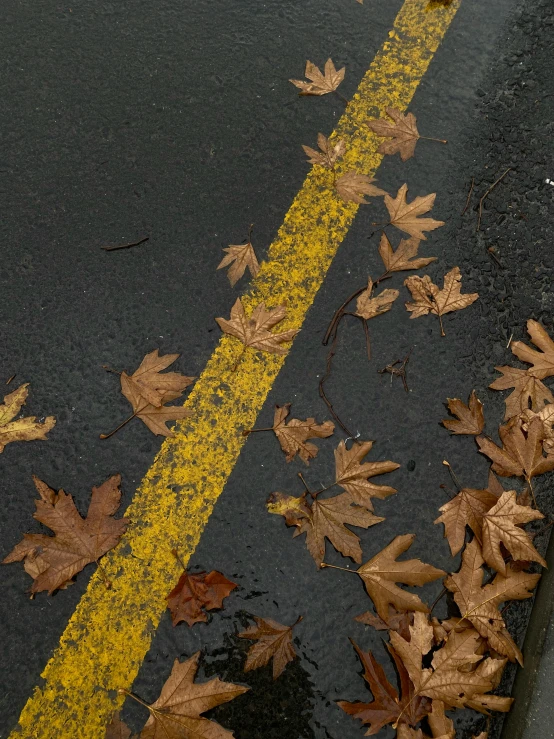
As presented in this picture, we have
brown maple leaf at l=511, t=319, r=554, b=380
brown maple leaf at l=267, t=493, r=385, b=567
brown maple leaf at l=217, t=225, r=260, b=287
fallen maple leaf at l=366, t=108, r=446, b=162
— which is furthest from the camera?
fallen maple leaf at l=366, t=108, r=446, b=162

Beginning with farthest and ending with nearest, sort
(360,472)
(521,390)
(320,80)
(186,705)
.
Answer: (320,80)
(521,390)
(360,472)
(186,705)

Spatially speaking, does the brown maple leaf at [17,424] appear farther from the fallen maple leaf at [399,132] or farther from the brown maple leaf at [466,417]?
the fallen maple leaf at [399,132]

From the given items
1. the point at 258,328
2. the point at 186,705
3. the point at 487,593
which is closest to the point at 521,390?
the point at 487,593

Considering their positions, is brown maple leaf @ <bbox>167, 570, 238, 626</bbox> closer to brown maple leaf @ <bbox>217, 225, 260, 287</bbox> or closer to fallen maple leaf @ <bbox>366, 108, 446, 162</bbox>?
brown maple leaf @ <bbox>217, 225, 260, 287</bbox>

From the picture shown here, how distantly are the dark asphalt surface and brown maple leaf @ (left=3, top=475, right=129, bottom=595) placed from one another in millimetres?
51

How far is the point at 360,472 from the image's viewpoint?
2.09 m

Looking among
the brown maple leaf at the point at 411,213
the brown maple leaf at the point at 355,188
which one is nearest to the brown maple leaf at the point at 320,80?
the brown maple leaf at the point at 355,188

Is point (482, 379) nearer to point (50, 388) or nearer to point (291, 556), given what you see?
point (291, 556)

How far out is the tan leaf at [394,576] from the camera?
1935 millimetres

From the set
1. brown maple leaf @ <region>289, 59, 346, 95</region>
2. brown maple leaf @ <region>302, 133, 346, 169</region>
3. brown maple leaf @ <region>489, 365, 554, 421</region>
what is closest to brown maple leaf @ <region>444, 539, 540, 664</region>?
brown maple leaf @ <region>489, 365, 554, 421</region>

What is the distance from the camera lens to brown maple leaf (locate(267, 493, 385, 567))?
6.54ft

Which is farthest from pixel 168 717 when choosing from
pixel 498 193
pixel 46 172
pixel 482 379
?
pixel 498 193

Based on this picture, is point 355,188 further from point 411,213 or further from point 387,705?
point 387,705

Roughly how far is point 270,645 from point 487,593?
71 cm
